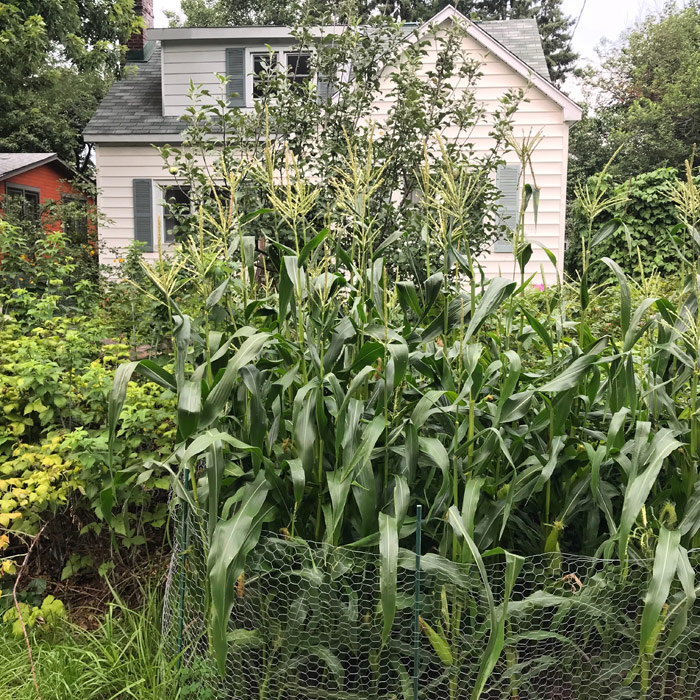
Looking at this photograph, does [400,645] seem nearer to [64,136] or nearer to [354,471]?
[354,471]

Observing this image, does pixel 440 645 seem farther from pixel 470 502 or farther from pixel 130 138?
pixel 130 138

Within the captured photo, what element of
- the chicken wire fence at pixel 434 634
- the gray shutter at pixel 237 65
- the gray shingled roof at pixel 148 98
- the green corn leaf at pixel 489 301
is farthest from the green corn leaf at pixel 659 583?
the gray shutter at pixel 237 65

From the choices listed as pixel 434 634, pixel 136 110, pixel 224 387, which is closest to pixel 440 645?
pixel 434 634

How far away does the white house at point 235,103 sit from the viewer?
9.79 m

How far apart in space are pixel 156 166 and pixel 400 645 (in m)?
10.8

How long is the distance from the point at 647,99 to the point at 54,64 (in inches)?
625

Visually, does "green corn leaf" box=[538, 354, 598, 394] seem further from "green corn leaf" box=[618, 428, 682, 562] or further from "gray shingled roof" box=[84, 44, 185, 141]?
"gray shingled roof" box=[84, 44, 185, 141]

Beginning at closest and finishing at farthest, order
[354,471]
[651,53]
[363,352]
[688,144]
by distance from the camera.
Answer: [354,471], [363,352], [688,144], [651,53]

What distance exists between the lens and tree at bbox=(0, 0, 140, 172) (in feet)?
32.4

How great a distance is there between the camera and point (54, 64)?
15484mm

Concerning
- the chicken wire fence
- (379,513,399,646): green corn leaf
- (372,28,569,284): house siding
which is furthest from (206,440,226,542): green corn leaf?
(372,28,569,284): house siding

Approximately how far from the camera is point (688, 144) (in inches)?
730

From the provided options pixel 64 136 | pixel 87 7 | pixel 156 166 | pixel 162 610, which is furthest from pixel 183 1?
pixel 162 610

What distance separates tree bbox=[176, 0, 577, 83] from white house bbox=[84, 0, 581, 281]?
12685 mm
